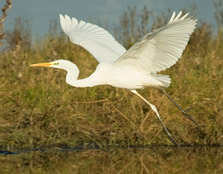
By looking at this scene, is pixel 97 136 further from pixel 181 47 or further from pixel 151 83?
pixel 181 47

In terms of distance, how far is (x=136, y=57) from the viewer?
20.8ft

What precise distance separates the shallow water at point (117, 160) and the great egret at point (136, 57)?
490mm

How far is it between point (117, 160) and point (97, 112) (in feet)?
5.08

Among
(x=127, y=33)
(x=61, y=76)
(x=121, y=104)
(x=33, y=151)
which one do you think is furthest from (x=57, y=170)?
(x=127, y=33)

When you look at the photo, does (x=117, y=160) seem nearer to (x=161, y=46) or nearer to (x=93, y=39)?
(x=161, y=46)

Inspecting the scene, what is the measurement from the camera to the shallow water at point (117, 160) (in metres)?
5.49

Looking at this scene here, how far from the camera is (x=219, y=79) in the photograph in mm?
8273

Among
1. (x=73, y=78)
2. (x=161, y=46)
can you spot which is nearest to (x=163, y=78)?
(x=161, y=46)

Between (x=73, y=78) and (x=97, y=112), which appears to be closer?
(x=73, y=78)

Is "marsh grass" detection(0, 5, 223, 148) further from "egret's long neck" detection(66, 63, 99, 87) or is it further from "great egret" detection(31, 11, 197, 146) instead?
"egret's long neck" detection(66, 63, 99, 87)

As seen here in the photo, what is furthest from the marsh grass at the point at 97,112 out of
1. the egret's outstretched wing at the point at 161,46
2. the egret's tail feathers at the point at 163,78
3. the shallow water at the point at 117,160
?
the egret's outstretched wing at the point at 161,46

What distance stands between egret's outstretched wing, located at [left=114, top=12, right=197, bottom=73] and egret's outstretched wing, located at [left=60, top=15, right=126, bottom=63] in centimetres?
78

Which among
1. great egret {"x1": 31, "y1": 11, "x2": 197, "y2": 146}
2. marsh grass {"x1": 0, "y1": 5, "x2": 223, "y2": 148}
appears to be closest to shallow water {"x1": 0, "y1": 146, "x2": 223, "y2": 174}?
marsh grass {"x1": 0, "y1": 5, "x2": 223, "y2": 148}

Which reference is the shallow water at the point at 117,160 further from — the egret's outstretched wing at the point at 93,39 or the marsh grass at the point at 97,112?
the egret's outstretched wing at the point at 93,39
